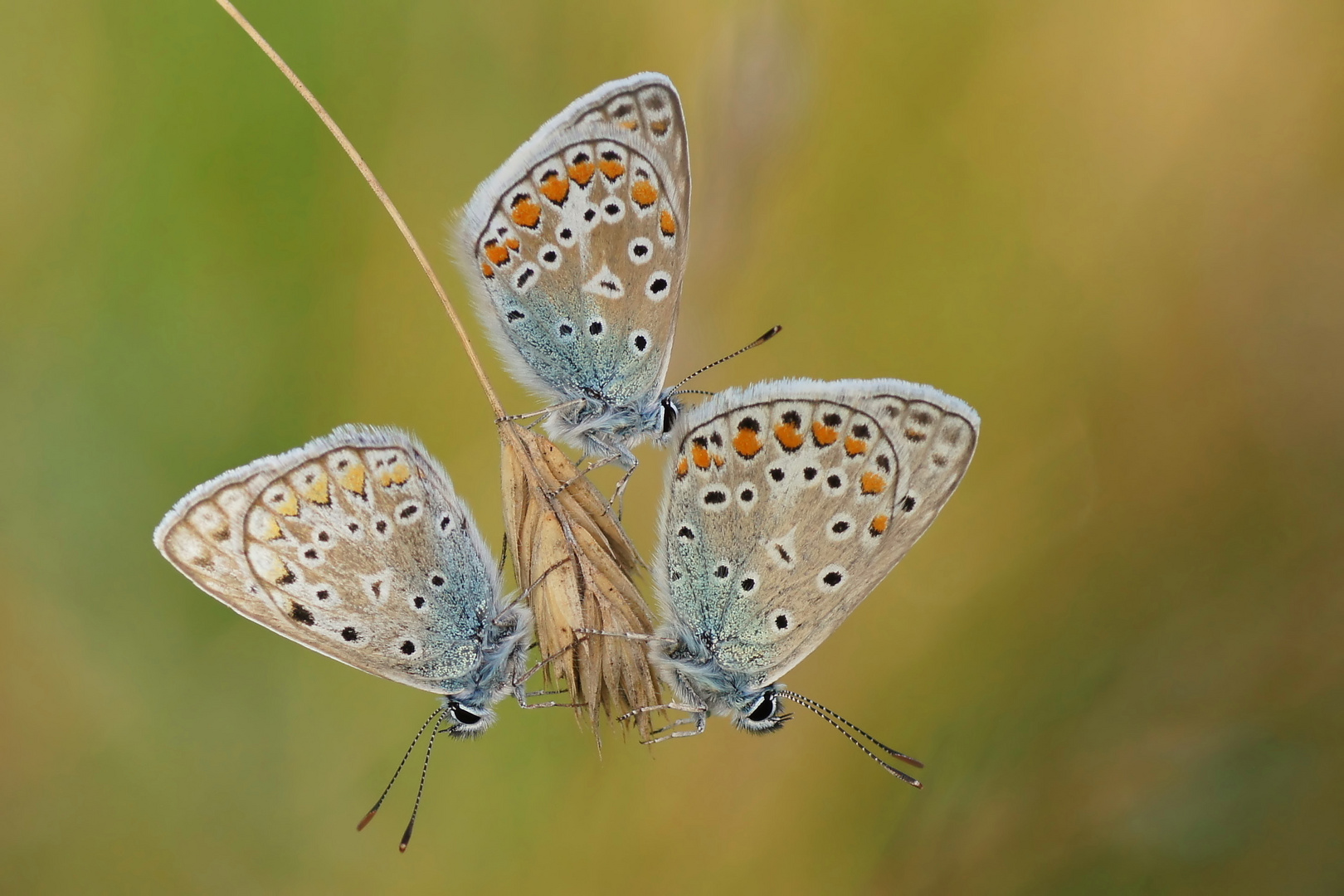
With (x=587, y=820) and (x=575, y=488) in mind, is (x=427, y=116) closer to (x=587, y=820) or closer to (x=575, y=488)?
(x=575, y=488)

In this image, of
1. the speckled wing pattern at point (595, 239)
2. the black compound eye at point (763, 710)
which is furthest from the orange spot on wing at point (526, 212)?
the black compound eye at point (763, 710)

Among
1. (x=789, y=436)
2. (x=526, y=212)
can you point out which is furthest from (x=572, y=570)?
(x=526, y=212)

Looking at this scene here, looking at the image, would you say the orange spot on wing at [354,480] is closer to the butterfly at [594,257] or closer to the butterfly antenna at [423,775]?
the butterfly at [594,257]

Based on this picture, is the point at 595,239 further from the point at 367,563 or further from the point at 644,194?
the point at 367,563

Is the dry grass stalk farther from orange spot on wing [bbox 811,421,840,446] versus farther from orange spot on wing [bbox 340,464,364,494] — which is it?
orange spot on wing [bbox 811,421,840,446]

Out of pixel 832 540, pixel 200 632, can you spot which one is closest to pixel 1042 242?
pixel 832 540

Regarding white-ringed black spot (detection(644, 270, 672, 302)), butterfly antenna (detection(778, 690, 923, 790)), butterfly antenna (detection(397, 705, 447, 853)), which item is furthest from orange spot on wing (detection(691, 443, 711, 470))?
butterfly antenna (detection(397, 705, 447, 853))
